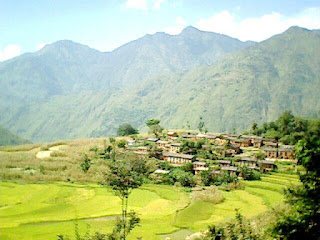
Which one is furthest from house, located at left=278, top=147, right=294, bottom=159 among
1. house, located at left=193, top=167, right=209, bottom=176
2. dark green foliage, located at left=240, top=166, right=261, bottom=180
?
house, located at left=193, top=167, right=209, bottom=176

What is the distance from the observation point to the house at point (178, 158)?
6282 centimetres

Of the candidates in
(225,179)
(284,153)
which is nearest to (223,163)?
(225,179)

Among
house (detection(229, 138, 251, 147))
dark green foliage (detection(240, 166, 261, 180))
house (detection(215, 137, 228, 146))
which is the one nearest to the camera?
dark green foliage (detection(240, 166, 261, 180))

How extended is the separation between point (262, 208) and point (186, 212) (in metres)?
9.07

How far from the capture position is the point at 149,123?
10325cm

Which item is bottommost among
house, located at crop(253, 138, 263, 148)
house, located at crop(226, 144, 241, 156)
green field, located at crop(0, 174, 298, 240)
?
green field, located at crop(0, 174, 298, 240)

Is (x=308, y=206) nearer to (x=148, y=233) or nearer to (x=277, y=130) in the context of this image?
(x=148, y=233)

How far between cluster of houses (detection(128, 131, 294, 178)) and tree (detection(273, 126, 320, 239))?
44.3m

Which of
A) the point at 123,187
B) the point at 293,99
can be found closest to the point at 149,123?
the point at 123,187

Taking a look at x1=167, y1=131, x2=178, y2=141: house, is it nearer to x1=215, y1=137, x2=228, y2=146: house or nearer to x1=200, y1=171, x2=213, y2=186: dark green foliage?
x1=215, y1=137, x2=228, y2=146: house

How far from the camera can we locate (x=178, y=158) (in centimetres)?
6412

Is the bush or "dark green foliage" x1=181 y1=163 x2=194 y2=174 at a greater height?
"dark green foliage" x1=181 y1=163 x2=194 y2=174

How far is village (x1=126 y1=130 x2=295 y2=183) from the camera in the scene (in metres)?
59.2

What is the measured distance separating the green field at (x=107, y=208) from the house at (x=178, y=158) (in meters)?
12.0
